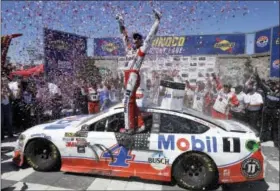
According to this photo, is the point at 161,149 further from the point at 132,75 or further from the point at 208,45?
the point at 208,45

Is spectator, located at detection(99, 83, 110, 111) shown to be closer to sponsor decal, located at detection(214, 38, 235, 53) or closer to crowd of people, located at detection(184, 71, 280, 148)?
crowd of people, located at detection(184, 71, 280, 148)

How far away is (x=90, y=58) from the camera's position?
7.15 m

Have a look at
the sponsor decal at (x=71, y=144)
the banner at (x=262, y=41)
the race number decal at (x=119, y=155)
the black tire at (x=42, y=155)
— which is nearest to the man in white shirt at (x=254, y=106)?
the race number decal at (x=119, y=155)

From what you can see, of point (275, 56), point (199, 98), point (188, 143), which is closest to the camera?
point (188, 143)

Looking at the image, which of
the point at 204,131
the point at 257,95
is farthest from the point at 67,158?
the point at 257,95

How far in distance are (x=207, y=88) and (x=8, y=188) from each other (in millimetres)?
5771

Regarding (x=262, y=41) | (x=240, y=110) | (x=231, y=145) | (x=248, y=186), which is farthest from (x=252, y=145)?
(x=262, y=41)

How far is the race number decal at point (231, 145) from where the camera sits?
3.89 m

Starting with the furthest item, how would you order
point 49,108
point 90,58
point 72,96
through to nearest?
point 72,96
point 49,108
point 90,58

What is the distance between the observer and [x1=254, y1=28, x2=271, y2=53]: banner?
13023mm

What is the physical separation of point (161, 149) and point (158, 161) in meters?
0.19

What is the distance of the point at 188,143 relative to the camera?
158 inches

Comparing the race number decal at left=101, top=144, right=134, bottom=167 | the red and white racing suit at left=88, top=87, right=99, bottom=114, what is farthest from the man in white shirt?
the red and white racing suit at left=88, top=87, right=99, bottom=114

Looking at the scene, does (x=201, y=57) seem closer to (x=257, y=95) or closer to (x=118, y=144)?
(x=257, y=95)
